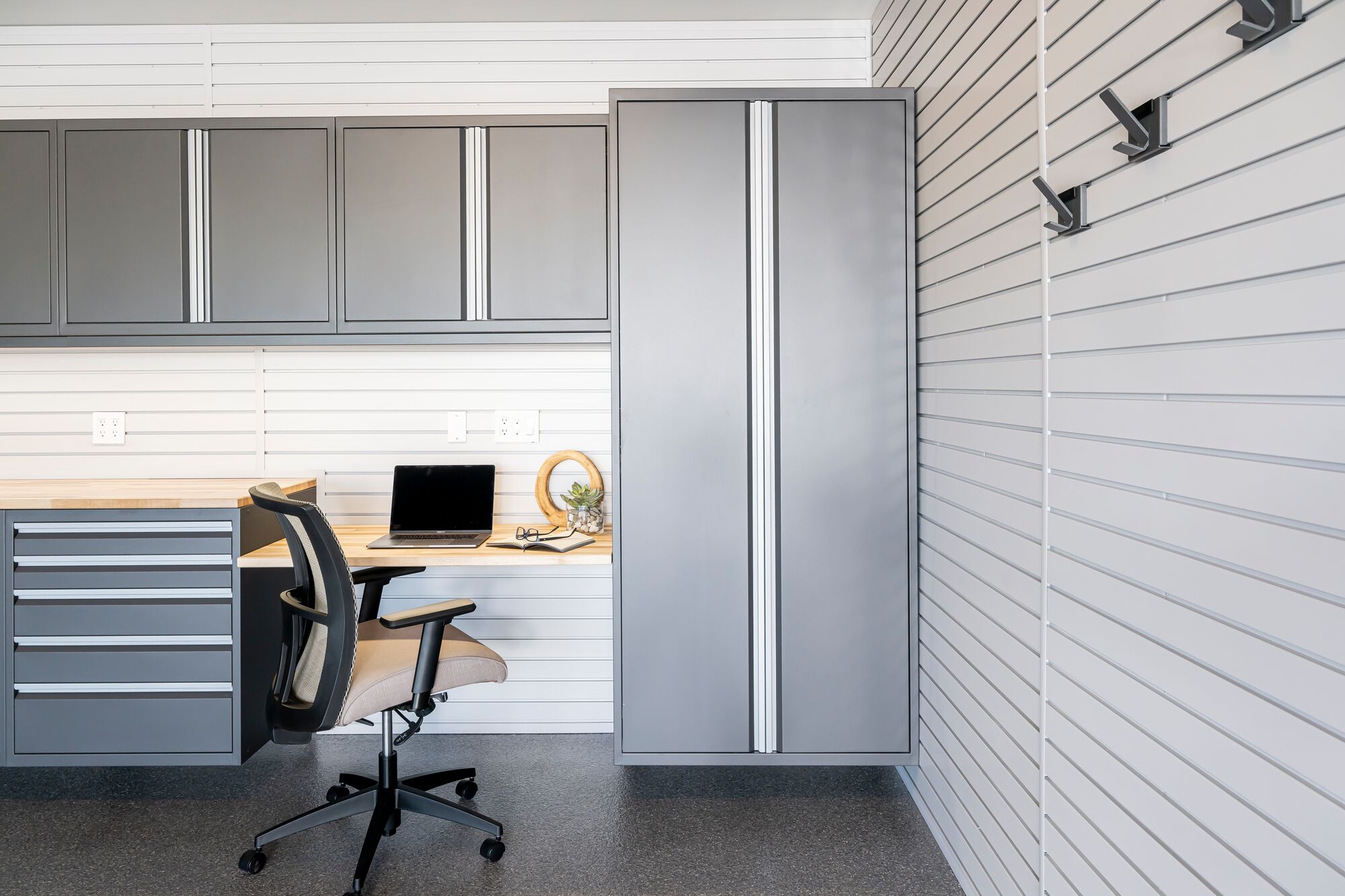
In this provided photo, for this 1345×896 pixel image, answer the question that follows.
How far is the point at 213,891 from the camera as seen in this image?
6.85 ft

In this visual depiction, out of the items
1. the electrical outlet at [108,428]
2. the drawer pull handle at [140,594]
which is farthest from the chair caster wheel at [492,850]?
the electrical outlet at [108,428]

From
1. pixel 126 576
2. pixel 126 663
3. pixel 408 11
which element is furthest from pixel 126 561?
pixel 408 11

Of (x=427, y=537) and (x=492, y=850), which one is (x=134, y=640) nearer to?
(x=427, y=537)

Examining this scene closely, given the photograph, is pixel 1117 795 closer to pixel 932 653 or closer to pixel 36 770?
pixel 932 653

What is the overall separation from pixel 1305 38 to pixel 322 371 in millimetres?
3068

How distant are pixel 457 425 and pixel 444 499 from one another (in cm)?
36

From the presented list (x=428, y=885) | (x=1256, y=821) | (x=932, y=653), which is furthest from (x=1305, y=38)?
(x=428, y=885)

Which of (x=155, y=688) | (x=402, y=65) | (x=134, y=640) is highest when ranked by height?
(x=402, y=65)

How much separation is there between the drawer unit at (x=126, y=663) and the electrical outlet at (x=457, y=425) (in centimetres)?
107

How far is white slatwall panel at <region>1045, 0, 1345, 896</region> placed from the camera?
3.01 feet

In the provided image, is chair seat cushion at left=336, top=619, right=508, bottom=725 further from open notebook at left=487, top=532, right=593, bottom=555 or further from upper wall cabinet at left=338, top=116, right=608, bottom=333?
upper wall cabinet at left=338, top=116, right=608, bottom=333

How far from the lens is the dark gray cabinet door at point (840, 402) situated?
2385 millimetres

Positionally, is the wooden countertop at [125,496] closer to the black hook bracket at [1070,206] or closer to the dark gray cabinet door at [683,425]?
Result: the dark gray cabinet door at [683,425]

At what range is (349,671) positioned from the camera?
6.67ft
